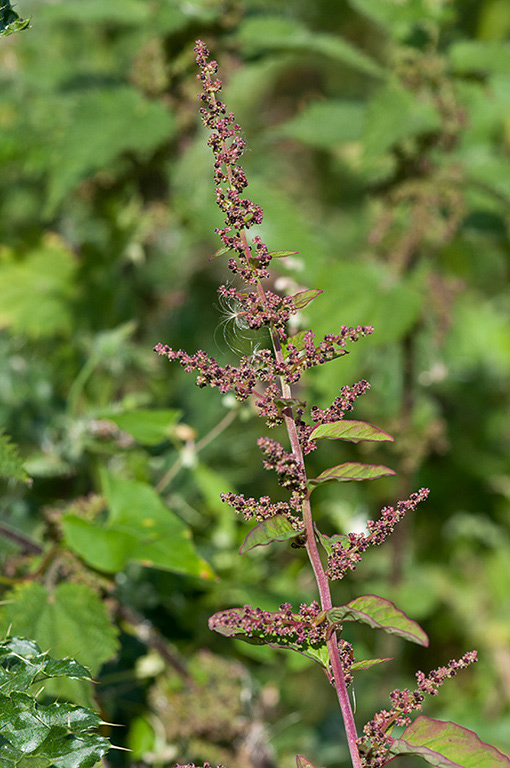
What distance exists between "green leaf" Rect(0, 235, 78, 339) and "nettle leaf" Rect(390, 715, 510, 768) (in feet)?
4.08

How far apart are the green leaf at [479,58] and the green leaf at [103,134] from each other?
597mm

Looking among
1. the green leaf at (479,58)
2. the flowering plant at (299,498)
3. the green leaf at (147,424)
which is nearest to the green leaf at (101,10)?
the green leaf at (479,58)

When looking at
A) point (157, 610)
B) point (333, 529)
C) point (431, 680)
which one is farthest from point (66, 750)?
point (333, 529)

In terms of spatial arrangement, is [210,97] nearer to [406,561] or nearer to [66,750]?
[66,750]

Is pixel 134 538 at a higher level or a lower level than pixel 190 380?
lower

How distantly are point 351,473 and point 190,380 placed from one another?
111cm

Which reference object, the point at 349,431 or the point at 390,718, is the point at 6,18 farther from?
the point at 390,718

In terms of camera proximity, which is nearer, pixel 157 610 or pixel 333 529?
pixel 157 610

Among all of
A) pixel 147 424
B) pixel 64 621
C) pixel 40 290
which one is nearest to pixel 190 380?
pixel 40 290

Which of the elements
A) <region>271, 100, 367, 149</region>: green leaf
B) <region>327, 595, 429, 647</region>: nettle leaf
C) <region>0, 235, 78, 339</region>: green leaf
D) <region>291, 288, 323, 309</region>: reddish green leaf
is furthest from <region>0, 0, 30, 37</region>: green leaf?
<region>271, 100, 367, 149</region>: green leaf

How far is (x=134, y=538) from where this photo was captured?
1.08 m

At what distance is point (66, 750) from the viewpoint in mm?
685

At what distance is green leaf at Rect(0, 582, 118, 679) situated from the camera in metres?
1.01

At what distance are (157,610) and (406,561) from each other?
2.59 feet
